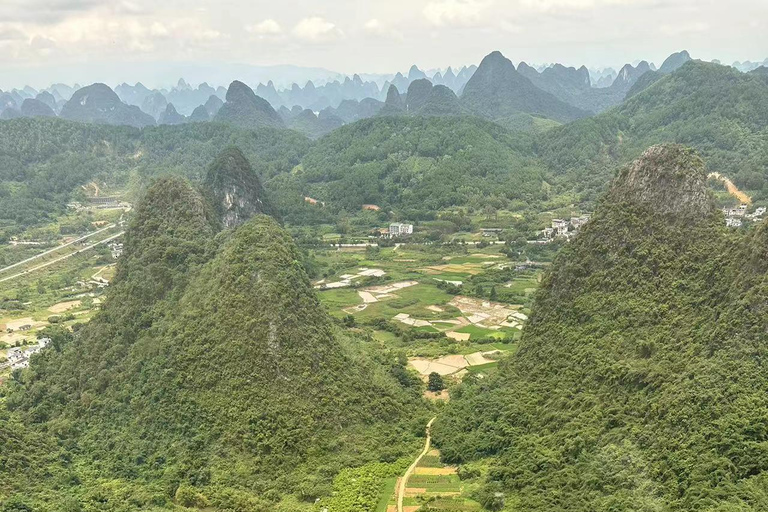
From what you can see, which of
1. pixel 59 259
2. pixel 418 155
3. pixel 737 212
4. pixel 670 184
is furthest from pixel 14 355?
pixel 418 155

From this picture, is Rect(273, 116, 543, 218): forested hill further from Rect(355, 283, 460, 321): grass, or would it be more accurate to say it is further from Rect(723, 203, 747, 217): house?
Rect(355, 283, 460, 321): grass

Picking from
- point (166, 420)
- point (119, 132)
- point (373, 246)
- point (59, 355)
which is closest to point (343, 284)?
point (373, 246)

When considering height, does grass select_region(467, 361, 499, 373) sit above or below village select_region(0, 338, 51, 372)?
above

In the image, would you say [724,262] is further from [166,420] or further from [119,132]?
[119,132]

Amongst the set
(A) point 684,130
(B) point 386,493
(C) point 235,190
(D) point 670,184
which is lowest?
(B) point 386,493

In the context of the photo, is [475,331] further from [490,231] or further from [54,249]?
[54,249]

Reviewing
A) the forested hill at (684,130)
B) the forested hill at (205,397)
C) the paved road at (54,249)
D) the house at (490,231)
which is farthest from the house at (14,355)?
the forested hill at (684,130)

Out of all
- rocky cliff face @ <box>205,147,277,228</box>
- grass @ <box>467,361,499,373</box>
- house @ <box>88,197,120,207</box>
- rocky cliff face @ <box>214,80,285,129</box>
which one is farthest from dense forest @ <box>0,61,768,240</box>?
grass @ <box>467,361,499,373</box>
